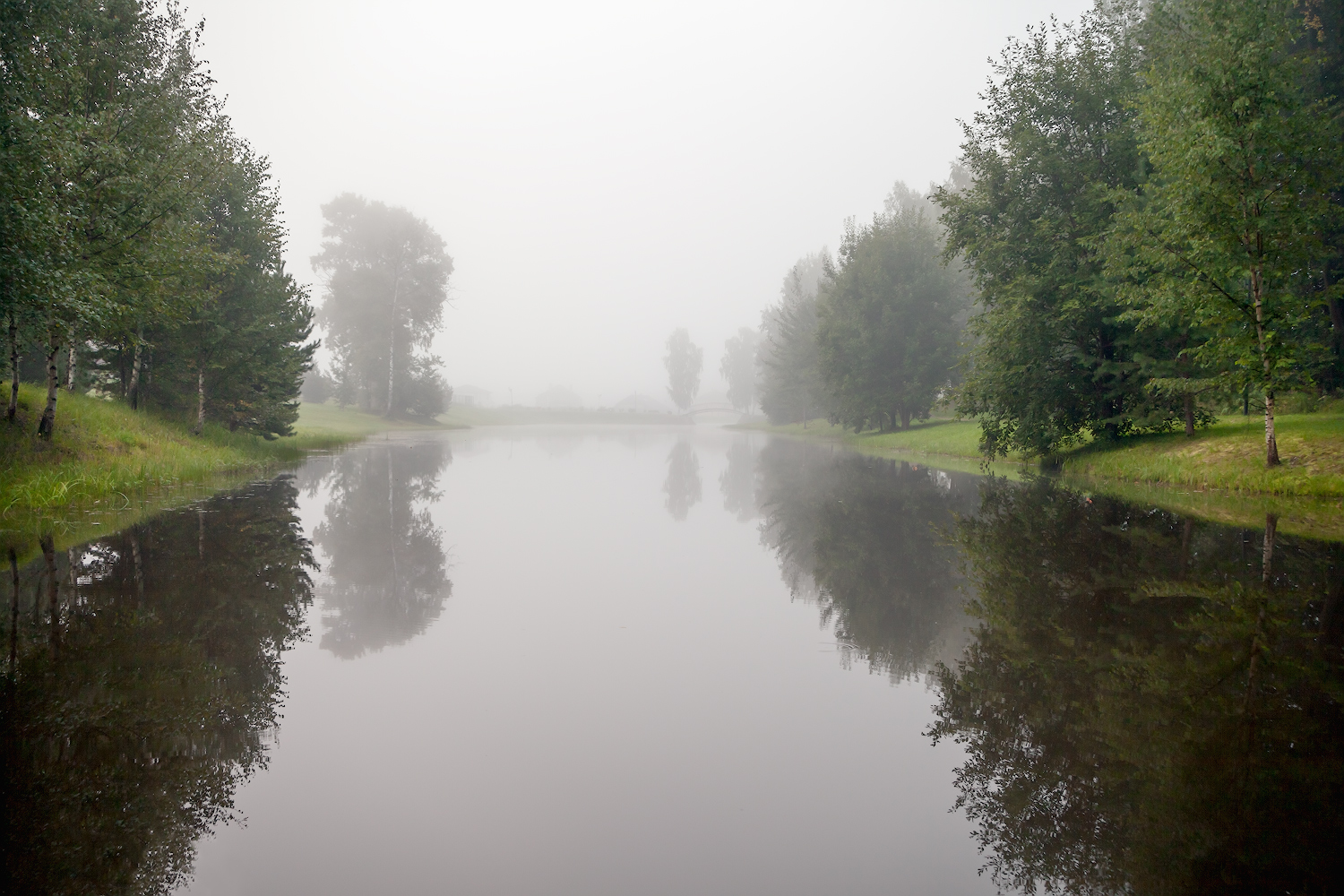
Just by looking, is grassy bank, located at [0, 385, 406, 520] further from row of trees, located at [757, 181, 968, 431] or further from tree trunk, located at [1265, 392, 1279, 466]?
row of trees, located at [757, 181, 968, 431]

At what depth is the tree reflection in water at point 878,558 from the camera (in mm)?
5438

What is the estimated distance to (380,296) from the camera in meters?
54.2

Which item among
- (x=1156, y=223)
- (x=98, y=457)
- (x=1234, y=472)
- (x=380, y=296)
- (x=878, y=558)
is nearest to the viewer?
(x=878, y=558)

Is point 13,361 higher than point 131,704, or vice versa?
point 13,361

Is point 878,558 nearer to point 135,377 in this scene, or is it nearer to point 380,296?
point 135,377

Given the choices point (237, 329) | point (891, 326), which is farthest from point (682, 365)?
point (237, 329)

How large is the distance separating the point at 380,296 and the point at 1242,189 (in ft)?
178

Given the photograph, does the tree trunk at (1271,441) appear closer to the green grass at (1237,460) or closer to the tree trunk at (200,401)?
the green grass at (1237,460)

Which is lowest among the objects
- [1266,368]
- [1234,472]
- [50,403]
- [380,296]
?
[1234,472]

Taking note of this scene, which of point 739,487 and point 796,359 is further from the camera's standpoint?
point 796,359

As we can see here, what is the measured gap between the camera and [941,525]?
10602 mm

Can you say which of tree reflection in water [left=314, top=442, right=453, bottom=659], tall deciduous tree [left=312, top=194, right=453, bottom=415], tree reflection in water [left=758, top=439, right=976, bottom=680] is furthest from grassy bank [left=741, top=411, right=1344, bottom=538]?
tall deciduous tree [left=312, top=194, right=453, bottom=415]

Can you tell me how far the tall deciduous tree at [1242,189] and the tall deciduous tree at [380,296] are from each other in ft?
164

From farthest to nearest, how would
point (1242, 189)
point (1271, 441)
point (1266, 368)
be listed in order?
point (1242, 189) → point (1271, 441) → point (1266, 368)
